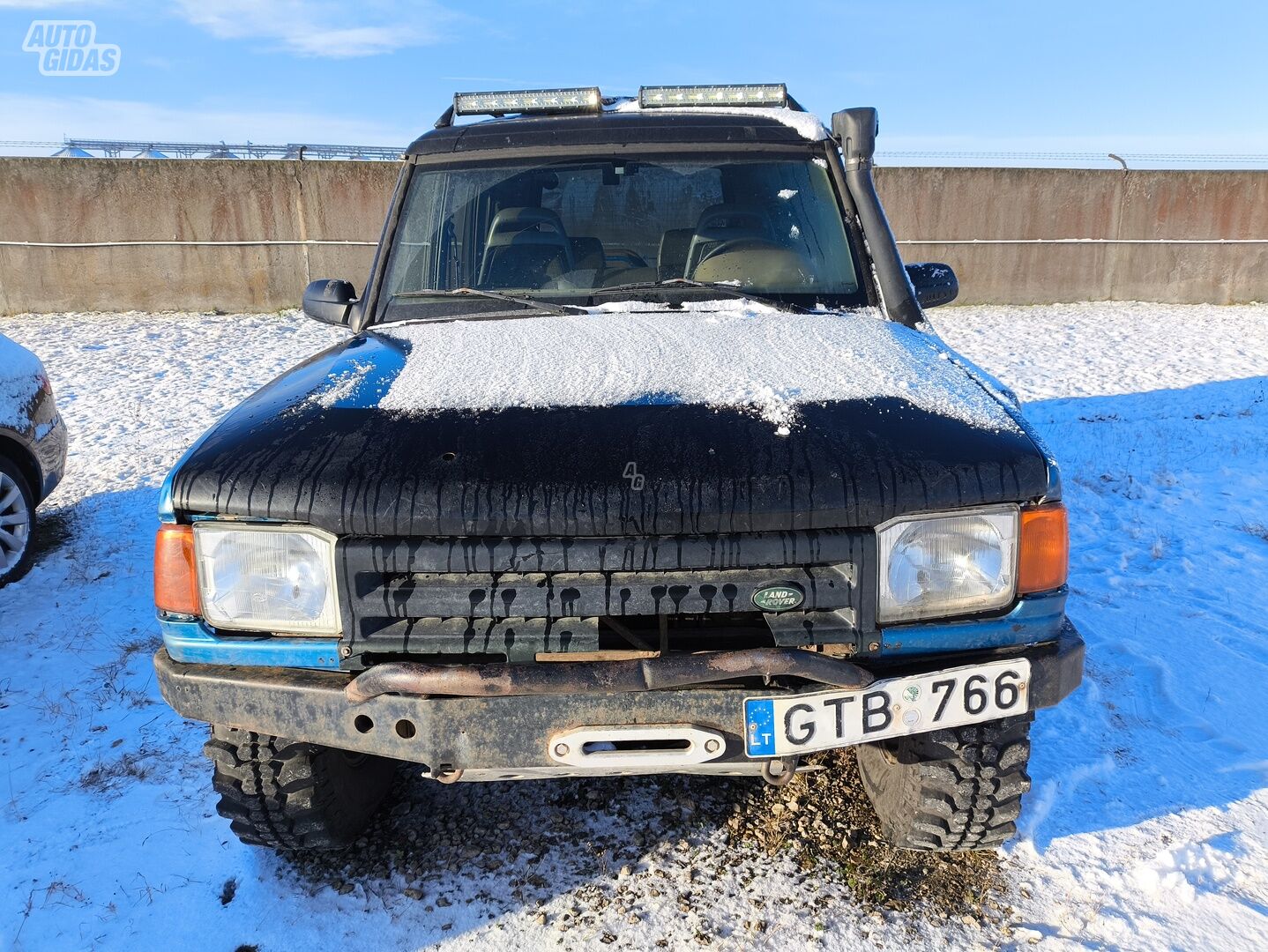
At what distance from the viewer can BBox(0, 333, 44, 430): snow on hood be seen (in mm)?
4426

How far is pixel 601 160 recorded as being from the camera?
3180 millimetres

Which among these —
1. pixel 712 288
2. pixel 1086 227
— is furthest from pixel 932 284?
pixel 1086 227

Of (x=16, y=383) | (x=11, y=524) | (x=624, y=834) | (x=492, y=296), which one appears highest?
(x=492, y=296)

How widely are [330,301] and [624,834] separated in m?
2.14

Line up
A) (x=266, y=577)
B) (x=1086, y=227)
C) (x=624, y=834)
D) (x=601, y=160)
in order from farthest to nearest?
(x=1086, y=227) < (x=601, y=160) < (x=624, y=834) < (x=266, y=577)

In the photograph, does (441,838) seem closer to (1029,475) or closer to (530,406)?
(530,406)

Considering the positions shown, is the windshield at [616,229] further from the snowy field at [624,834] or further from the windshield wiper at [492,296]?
the snowy field at [624,834]

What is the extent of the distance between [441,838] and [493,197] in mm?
2172

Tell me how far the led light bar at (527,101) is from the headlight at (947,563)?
2344 mm

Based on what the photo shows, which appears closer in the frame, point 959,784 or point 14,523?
point 959,784

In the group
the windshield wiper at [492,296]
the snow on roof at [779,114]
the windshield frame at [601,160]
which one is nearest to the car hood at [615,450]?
the windshield wiper at [492,296]

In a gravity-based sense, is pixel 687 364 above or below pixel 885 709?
above

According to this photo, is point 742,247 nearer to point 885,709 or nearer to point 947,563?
point 947,563

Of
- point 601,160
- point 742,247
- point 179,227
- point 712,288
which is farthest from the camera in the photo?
point 179,227
